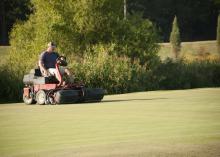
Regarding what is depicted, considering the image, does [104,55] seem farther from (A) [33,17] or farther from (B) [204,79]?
(A) [33,17]

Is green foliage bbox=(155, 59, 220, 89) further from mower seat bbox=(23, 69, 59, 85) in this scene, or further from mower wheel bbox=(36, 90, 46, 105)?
mower wheel bbox=(36, 90, 46, 105)

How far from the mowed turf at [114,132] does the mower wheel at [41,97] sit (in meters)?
3.42

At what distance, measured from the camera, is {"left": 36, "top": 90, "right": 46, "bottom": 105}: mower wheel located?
1975 cm

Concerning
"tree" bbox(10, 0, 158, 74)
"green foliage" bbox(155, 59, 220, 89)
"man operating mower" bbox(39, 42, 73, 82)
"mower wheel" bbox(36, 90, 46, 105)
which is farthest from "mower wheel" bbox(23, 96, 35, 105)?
"tree" bbox(10, 0, 158, 74)

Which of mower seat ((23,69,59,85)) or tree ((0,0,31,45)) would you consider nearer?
mower seat ((23,69,59,85))

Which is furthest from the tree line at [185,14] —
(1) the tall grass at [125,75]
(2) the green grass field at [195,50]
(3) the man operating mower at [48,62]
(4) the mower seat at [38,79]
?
(3) the man operating mower at [48,62]

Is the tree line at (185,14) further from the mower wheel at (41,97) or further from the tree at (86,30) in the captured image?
the mower wheel at (41,97)

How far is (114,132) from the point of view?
35.4 ft

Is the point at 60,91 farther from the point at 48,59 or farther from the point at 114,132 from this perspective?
the point at 114,132

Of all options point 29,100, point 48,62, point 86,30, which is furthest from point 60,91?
point 86,30

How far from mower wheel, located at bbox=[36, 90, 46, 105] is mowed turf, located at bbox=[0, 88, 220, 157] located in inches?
134

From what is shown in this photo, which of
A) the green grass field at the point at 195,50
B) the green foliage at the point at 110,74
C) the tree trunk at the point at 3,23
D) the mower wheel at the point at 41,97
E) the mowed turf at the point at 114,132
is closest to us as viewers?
the mowed turf at the point at 114,132

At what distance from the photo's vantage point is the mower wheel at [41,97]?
19.8 metres

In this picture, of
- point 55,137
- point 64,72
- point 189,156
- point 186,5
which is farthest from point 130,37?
point 186,5
